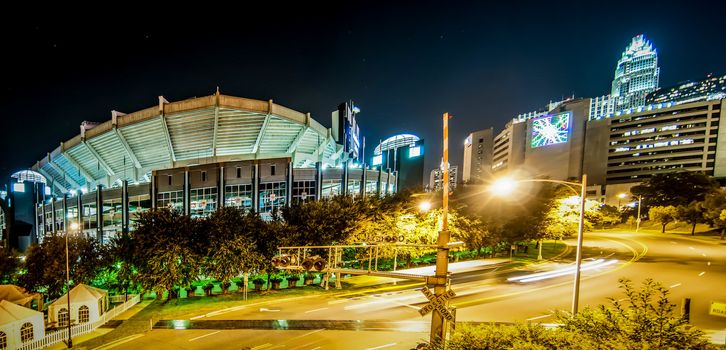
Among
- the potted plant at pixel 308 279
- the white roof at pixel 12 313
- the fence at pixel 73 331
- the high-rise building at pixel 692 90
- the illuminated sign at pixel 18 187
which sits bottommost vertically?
the potted plant at pixel 308 279

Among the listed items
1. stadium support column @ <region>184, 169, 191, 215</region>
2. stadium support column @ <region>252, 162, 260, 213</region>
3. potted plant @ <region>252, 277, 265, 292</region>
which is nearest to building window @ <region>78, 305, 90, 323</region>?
potted plant @ <region>252, 277, 265, 292</region>

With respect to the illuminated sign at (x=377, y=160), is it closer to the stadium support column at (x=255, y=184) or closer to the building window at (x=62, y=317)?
the stadium support column at (x=255, y=184)

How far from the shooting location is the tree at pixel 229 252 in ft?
82.2

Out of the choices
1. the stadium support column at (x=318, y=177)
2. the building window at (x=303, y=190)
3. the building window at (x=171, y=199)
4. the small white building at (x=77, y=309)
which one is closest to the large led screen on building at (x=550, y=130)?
the stadium support column at (x=318, y=177)

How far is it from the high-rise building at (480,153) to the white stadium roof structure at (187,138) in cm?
14061

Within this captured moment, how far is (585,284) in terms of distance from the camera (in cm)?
2703

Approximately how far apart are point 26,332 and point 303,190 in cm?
3811

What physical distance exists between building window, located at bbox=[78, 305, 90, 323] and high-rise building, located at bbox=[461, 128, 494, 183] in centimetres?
17928

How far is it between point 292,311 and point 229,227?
30.4ft

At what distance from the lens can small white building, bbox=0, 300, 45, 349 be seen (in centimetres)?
1720

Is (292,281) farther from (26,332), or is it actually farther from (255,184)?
(255,184)

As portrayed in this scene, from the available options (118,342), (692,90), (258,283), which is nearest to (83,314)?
(118,342)

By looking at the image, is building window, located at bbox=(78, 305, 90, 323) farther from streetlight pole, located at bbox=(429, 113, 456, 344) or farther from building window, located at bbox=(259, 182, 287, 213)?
building window, located at bbox=(259, 182, 287, 213)

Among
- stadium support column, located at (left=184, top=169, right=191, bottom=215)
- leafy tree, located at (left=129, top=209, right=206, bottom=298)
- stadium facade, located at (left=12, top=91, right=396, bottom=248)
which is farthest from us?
stadium facade, located at (left=12, top=91, right=396, bottom=248)
